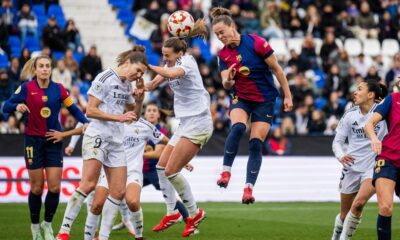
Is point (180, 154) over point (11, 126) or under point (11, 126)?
over

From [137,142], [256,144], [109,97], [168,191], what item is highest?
[109,97]

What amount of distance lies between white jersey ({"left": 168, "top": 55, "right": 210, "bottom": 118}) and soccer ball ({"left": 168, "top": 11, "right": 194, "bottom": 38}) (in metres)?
0.36

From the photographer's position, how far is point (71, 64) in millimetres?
24859

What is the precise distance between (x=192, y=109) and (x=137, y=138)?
1.31 metres

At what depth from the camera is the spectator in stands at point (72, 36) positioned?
25.9m

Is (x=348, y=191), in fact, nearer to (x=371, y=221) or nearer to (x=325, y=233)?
(x=325, y=233)

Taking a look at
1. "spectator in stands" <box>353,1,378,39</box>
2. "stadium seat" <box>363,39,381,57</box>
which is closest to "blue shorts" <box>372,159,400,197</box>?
"stadium seat" <box>363,39,381,57</box>

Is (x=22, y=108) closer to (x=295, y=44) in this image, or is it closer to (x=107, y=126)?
(x=107, y=126)

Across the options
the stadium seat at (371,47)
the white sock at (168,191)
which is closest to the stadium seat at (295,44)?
the stadium seat at (371,47)

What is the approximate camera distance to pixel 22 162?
68.7 feet

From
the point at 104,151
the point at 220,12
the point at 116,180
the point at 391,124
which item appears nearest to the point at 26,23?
the point at 220,12

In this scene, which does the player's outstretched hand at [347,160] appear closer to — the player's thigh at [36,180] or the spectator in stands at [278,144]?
the player's thigh at [36,180]

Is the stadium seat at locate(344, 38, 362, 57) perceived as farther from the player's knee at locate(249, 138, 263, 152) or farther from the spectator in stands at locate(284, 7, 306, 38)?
the player's knee at locate(249, 138, 263, 152)

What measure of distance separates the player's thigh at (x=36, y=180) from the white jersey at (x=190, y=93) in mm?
2154
